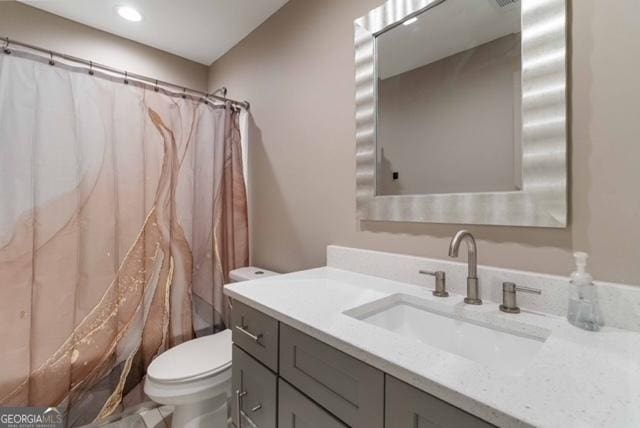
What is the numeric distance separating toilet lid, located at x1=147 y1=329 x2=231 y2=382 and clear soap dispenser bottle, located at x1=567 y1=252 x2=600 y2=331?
1.36m

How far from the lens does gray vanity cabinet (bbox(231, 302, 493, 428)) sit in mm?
547

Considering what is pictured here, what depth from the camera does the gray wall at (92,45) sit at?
168cm

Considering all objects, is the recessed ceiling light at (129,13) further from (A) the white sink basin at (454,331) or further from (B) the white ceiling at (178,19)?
(A) the white sink basin at (454,331)

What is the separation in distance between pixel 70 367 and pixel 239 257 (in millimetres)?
974

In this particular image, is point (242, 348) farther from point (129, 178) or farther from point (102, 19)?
point (102, 19)

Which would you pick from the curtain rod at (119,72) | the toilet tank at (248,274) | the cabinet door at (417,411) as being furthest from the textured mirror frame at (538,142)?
the curtain rod at (119,72)

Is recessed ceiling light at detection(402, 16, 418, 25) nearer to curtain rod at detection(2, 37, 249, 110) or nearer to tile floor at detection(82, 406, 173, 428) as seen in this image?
curtain rod at detection(2, 37, 249, 110)

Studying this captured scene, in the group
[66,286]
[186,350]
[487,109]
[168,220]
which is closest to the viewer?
[487,109]

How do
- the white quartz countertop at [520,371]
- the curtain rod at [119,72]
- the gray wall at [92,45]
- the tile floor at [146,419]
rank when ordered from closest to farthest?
the white quartz countertop at [520,371] → the curtain rod at [119,72] → the tile floor at [146,419] → the gray wall at [92,45]

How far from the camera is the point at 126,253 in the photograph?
154 centimetres

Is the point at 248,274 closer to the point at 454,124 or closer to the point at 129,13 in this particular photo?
the point at 454,124

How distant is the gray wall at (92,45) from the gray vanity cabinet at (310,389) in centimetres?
207

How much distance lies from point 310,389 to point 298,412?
0.10 m

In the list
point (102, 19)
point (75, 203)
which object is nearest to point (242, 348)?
point (75, 203)
